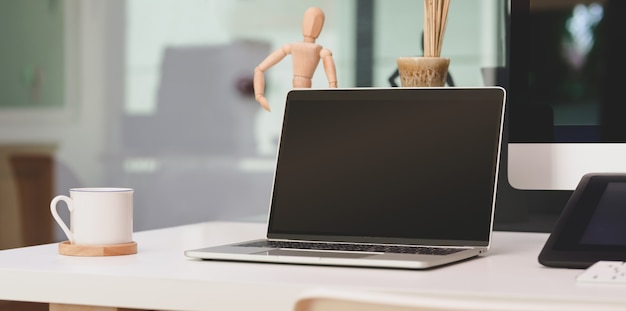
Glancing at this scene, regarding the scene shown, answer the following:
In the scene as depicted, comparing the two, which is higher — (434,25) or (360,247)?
(434,25)

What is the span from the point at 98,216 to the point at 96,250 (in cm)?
5

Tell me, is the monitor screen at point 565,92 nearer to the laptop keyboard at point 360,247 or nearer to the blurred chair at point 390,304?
the laptop keyboard at point 360,247

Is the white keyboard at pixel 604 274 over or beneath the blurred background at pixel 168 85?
beneath

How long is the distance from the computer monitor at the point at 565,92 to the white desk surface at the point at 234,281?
142mm

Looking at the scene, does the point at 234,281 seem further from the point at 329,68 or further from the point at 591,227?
the point at 329,68

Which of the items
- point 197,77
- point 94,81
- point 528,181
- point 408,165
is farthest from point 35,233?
point 528,181

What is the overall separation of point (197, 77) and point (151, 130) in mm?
148

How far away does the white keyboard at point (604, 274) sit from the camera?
0.91 m

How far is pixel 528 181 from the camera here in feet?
4.16


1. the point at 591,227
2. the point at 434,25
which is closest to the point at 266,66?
the point at 434,25

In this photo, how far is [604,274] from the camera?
0.94 meters

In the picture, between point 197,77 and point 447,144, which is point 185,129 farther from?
point 447,144

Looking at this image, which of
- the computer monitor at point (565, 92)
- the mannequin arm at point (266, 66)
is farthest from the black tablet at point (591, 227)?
the mannequin arm at point (266, 66)

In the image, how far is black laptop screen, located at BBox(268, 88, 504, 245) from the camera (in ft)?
4.09
